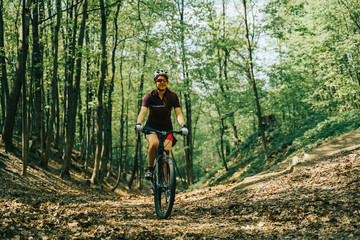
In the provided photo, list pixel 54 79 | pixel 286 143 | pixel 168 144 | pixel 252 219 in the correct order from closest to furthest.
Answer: pixel 252 219
pixel 168 144
pixel 54 79
pixel 286 143

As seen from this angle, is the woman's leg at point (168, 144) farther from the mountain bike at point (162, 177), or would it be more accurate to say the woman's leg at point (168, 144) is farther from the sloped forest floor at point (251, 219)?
the sloped forest floor at point (251, 219)

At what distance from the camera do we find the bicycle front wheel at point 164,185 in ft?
16.1

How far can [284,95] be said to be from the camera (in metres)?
16.5

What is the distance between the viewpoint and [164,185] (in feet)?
17.2

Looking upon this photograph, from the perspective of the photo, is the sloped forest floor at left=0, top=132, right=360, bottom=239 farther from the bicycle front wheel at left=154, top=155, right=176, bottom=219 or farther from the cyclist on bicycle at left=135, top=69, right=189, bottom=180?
the cyclist on bicycle at left=135, top=69, right=189, bottom=180

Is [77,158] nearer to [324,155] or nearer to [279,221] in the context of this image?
[324,155]

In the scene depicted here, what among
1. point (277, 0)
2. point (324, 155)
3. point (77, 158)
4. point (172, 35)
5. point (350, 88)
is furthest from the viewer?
point (77, 158)

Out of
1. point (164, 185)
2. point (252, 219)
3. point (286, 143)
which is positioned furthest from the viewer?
point (286, 143)

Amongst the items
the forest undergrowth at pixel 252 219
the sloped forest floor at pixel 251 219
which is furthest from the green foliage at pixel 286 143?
the forest undergrowth at pixel 252 219

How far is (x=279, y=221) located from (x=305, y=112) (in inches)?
660

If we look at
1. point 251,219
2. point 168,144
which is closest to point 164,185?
point 168,144

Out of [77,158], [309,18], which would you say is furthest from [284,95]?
[77,158]

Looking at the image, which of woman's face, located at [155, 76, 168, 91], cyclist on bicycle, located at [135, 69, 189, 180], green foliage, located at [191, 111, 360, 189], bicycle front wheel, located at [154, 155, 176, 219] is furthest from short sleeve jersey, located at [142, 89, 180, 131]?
green foliage, located at [191, 111, 360, 189]

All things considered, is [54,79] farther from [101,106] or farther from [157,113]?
[157,113]
